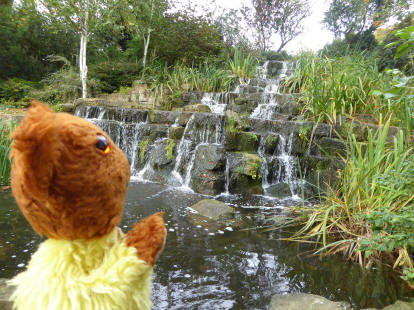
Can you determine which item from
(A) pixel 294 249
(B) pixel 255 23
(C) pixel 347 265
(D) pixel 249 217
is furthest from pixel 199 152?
(B) pixel 255 23

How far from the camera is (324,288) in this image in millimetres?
2219

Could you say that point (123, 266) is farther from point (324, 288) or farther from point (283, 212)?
point (283, 212)

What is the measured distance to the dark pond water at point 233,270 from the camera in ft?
6.77

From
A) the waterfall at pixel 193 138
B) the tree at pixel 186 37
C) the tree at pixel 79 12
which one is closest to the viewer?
the waterfall at pixel 193 138

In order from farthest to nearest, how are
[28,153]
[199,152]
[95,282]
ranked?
[199,152], [95,282], [28,153]

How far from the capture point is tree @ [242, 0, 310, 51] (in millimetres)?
17500

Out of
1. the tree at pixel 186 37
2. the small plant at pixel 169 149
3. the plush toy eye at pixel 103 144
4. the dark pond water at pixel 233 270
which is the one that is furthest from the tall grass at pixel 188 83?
the plush toy eye at pixel 103 144

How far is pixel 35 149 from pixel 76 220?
0.21 metres

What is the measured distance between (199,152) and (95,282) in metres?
5.05

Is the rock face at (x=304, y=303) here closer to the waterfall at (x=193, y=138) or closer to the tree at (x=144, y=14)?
the waterfall at (x=193, y=138)

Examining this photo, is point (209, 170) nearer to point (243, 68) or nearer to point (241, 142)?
point (241, 142)

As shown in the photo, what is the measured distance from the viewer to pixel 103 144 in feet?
2.20

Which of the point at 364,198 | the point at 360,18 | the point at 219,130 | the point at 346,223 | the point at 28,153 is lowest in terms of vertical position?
the point at 346,223

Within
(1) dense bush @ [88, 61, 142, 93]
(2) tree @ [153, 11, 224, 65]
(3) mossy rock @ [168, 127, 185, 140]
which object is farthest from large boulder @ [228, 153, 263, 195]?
(1) dense bush @ [88, 61, 142, 93]
